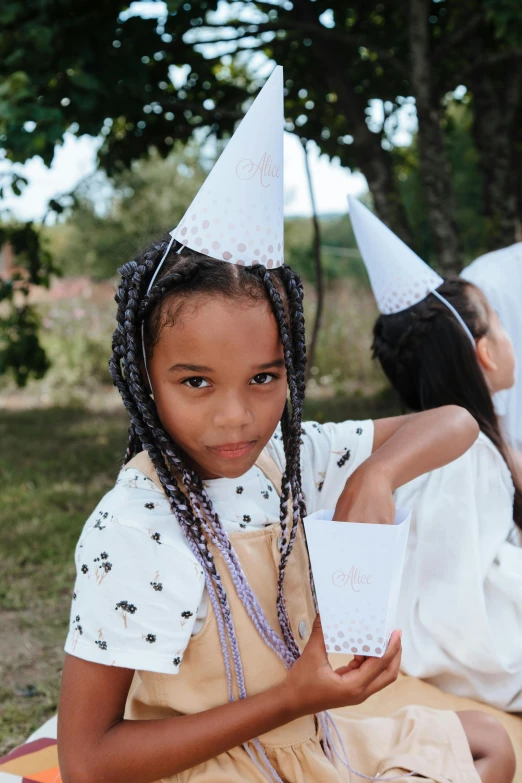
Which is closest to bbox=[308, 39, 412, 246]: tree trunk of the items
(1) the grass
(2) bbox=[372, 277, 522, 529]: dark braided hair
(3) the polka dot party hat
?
(1) the grass

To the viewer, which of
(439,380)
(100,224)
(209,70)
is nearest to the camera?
(439,380)

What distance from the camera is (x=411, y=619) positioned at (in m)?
2.23

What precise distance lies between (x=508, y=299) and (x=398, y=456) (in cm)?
190

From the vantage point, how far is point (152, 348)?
146 centimetres

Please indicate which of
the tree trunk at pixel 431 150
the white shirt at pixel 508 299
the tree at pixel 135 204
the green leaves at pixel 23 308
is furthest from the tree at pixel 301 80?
the tree at pixel 135 204

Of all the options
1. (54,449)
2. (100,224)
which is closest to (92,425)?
(54,449)

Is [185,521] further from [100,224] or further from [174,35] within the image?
[100,224]

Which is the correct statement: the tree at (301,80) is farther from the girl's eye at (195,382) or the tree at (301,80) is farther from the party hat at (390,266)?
the girl's eye at (195,382)

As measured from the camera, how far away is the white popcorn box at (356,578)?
1.25 meters

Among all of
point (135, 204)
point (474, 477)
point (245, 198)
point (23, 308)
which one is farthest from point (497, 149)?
point (135, 204)

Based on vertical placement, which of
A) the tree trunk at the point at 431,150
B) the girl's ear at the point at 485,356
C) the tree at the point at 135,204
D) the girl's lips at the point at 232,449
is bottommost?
the girl's lips at the point at 232,449

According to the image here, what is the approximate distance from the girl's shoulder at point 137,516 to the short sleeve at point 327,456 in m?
0.38

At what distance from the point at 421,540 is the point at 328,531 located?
1.09 m

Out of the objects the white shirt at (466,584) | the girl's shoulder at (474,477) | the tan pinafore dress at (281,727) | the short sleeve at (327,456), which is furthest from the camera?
the girl's shoulder at (474,477)
